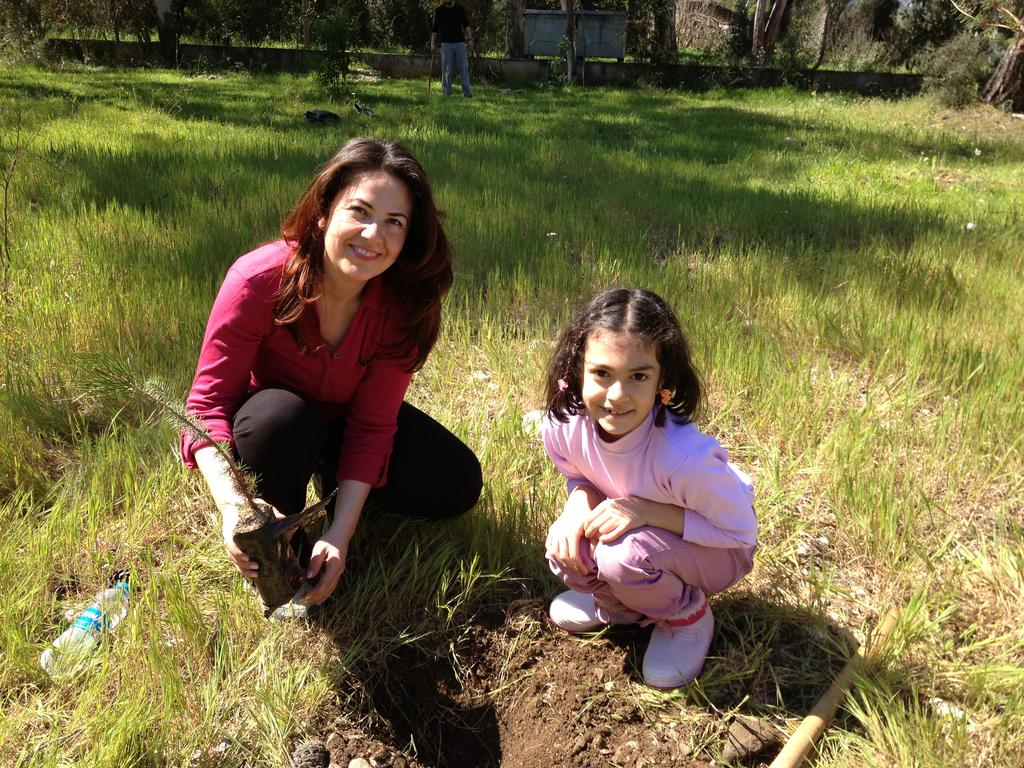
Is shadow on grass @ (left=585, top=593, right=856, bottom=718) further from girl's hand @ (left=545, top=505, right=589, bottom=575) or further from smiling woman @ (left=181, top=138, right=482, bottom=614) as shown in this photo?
smiling woman @ (left=181, top=138, right=482, bottom=614)

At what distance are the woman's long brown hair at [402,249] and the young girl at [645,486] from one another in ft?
1.42

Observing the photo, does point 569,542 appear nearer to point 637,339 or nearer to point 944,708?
point 637,339

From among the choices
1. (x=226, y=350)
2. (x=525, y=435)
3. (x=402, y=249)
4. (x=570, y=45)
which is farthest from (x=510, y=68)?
(x=226, y=350)

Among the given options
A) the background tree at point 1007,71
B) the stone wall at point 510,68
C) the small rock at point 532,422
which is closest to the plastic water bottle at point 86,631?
the small rock at point 532,422

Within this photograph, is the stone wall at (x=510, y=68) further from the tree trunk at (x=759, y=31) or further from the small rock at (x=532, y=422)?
the small rock at (x=532, y=422)

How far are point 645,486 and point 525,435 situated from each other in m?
0.87

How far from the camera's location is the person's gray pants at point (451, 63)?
37.2 ft

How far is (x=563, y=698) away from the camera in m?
1.78

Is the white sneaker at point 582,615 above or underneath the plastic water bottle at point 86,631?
underneath

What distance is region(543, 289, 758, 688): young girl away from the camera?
5.23ft

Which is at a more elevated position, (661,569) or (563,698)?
(661,569)

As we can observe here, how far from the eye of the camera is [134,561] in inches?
79.9

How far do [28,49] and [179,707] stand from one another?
14.0 metres

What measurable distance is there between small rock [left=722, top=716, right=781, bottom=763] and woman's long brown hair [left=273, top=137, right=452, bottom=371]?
1.17m
